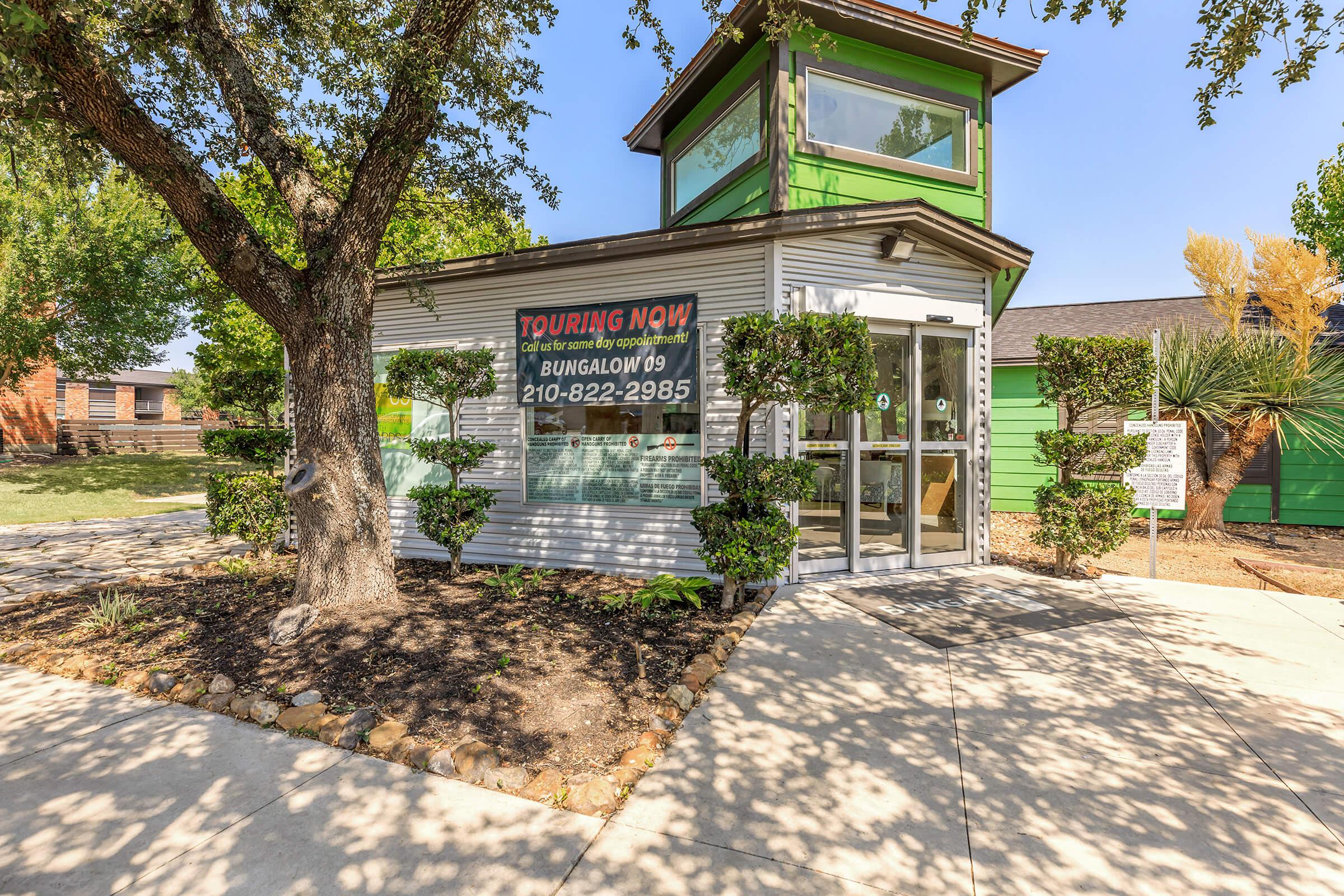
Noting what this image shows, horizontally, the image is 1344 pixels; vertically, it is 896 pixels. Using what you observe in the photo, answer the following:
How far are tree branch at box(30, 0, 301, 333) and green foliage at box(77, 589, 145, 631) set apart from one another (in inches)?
103

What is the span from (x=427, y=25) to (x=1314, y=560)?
11.8 metres

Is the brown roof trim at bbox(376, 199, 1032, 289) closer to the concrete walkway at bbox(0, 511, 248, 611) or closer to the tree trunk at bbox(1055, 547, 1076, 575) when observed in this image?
the tree trunk at bbox(1055, 547, 1076, 575)

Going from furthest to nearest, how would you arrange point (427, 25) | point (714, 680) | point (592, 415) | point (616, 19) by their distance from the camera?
point (592, 415), point (616, 19), point (427, 25), point (714, 680)

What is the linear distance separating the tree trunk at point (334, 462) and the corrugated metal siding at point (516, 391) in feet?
6.77

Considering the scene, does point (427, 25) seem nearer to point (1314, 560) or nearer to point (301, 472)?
point (301, 472)

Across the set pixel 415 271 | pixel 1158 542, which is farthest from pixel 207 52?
pixel 1158 542

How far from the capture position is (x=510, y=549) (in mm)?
6746

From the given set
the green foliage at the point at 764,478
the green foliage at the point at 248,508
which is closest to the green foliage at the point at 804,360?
the green foliage at the point at 764,478

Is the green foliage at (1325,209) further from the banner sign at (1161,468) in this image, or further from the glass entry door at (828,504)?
the glass entry door at (828,504)

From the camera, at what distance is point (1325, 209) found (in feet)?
60.3

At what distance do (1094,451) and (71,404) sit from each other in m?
35.3

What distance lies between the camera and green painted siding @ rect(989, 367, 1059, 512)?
36.1 feet

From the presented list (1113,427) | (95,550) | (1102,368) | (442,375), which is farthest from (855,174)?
(95,550)

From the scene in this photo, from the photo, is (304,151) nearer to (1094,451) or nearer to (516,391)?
(516,391)
